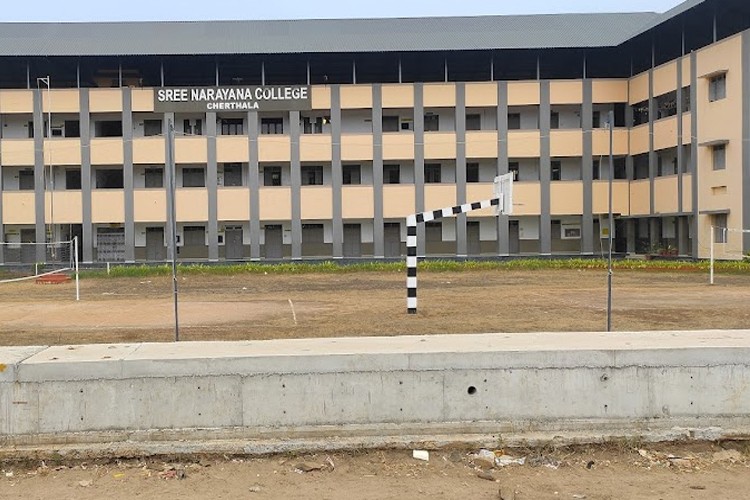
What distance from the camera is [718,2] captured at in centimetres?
4009

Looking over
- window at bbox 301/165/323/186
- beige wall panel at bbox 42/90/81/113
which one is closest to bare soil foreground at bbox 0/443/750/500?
window at bbox 301/165/323/186

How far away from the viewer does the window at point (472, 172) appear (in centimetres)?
5112

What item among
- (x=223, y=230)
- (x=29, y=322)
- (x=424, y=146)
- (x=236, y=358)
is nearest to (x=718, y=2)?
(x=424, y=146)

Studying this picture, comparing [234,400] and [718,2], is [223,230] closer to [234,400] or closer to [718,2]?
[718,2]

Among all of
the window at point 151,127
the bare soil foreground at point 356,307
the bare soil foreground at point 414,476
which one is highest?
the window at point 151,127

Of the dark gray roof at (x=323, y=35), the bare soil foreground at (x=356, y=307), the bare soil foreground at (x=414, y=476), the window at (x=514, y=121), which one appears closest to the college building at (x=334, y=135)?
the dark gray roof at (x=323, y=35)

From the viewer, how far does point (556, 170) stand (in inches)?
2018

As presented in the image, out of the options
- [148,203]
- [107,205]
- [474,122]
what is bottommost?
[107,205]

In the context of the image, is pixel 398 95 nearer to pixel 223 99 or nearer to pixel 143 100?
pixel 223 99

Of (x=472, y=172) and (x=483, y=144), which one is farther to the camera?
(x=472, y=172)

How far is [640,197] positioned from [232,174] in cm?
2826

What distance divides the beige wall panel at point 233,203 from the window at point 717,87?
29.6 metres

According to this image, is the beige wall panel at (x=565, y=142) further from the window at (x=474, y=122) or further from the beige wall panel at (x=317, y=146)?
the beige wall panel at (x=317, y=146)

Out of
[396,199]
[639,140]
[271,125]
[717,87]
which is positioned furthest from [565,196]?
[271,125]
